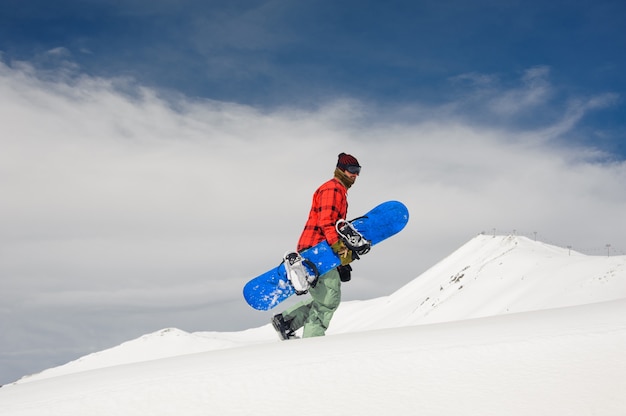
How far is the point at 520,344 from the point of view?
4551 millimetres

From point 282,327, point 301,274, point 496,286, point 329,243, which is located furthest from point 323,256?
point 496,286

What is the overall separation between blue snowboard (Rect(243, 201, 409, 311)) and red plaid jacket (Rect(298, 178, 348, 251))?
0.18 m

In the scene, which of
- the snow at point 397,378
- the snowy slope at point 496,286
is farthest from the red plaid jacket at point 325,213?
the snowy slope at point 496,286

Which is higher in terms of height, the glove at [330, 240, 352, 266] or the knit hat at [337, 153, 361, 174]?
the knit hat at [337, 153, 361, 174]

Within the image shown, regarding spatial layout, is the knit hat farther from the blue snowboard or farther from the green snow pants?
the green snow pants

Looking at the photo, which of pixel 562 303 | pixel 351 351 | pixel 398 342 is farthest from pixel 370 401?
pixel 562 303

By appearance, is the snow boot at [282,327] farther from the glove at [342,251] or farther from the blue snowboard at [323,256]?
the glove at [342,251]

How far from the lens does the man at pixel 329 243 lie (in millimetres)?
7504

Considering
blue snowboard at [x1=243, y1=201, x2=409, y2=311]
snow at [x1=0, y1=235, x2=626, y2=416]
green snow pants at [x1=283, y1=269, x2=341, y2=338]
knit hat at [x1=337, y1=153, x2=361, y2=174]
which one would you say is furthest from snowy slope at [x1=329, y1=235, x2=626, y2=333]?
snow at [x1=0, y1=235, x2=626, y2=416]

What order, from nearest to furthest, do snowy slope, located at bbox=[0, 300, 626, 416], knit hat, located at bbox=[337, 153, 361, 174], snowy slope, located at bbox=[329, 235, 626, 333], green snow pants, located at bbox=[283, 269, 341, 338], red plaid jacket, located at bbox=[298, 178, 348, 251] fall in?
1. snowy slope, located at bbox=[0, 300, 626, 416]
2. red plaid jacket, located at bbox=[298, 178, 348, 251]
3. green snow pants, located at bbox=[283, 269, 341, 338]
4. knit hat, located at bbox=[337, 153, 361, 174]
5. snowy slope, located at bbox=[329, 235, 626, 333]

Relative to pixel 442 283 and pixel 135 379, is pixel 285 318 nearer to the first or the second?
pixel 135 379

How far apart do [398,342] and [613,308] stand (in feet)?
8.04

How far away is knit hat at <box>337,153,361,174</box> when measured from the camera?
782cm

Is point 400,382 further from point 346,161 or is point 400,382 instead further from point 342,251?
point 346,161
